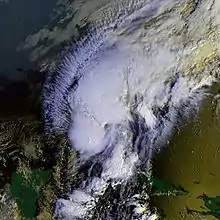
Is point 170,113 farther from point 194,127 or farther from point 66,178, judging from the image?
point 66,178

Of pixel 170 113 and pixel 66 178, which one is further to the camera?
pixel 66 178

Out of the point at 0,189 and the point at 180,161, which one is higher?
the point at 0,189

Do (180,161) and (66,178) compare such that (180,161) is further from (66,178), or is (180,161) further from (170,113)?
(66,178)

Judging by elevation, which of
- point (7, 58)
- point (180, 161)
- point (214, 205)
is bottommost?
point (214, 205)

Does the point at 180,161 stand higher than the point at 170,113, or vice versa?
the point at 170,113

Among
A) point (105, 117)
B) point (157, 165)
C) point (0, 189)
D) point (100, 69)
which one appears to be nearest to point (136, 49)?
point (100, 69)

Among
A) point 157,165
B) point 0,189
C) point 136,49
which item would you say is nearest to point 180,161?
point 157,165
